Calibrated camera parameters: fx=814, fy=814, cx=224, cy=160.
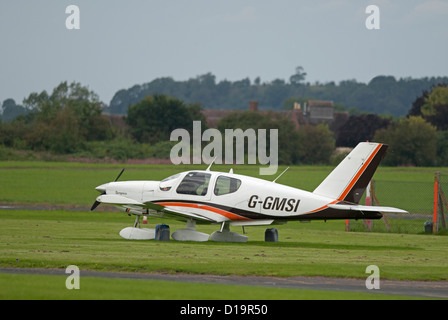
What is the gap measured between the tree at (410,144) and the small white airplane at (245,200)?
190 feet

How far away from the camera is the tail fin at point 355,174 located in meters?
20.0

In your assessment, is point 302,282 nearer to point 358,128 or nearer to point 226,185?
point 226,185

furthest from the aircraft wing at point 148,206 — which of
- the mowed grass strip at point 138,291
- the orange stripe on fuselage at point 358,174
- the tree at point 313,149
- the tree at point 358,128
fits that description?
the tree at point 358,128

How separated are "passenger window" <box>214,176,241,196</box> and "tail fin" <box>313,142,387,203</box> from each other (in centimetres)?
215

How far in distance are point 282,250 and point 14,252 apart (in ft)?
20.3

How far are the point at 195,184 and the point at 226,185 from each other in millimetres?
821

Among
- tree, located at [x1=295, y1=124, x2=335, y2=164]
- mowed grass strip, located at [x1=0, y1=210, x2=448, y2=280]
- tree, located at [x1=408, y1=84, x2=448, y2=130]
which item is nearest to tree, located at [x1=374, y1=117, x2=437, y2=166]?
tree, located at [x1=295, y1=124, x2=335, y2=164]

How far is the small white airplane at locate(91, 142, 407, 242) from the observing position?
65.2 feet

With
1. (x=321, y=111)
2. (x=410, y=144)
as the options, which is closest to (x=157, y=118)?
(x=410, y=144)

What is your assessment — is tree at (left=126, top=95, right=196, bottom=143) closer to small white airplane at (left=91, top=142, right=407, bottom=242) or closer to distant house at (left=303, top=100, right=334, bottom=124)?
distant house at (left=303, top=100, right=334, bottom=124)

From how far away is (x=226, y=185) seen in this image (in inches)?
805
